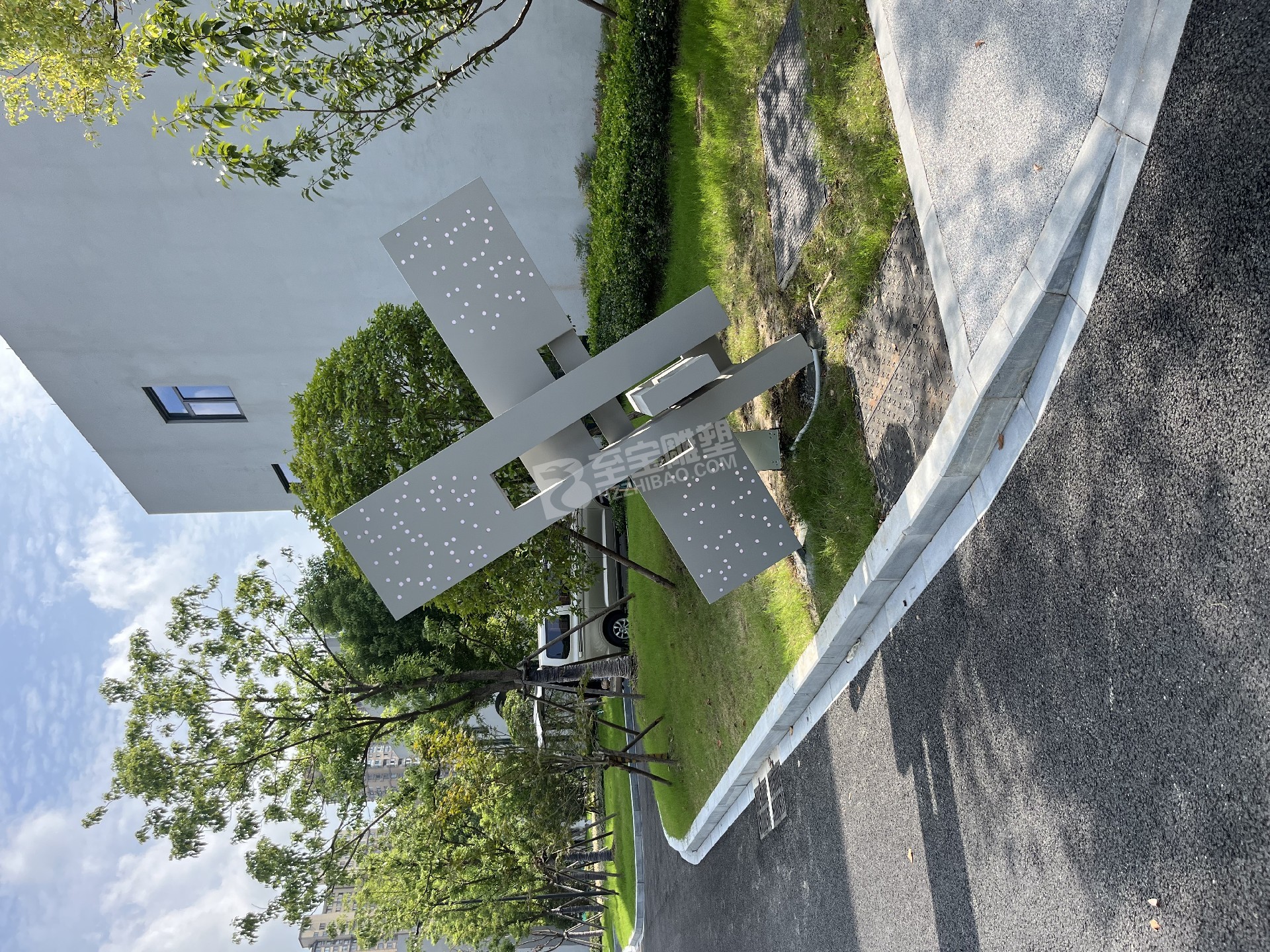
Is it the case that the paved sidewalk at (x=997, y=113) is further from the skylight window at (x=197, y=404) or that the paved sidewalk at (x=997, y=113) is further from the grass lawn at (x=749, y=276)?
the skylight window at (x=197, y=404)

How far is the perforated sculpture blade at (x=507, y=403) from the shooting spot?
22.0 ft

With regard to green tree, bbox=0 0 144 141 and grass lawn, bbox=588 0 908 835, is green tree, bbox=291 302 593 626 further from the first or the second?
green tree, bbox=0 0 144 141

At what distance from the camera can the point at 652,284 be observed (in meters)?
13.1

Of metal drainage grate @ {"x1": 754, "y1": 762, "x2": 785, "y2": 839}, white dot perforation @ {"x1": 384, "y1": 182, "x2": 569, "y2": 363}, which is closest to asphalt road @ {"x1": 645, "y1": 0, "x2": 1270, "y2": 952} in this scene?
metal drainage grate @ {"x1": 754, "y1": 762, "x2": 785, "y2": 839}

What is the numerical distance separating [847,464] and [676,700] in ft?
24.1

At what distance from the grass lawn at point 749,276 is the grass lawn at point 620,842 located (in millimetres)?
6591

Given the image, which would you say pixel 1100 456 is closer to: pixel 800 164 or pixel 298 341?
pixel 800 164

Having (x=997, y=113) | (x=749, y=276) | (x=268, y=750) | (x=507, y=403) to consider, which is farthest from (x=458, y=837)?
(x=997, y=113)

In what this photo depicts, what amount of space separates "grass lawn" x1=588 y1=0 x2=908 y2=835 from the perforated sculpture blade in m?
1.13

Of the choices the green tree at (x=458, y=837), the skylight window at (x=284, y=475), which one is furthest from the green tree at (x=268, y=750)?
the skylight window at (x=284, y=475)

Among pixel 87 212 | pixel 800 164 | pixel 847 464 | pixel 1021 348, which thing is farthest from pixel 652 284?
pixel 87 212

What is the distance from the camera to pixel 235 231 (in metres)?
14.6

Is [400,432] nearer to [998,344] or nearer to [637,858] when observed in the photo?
[998,344]

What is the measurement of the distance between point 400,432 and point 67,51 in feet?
17.0
